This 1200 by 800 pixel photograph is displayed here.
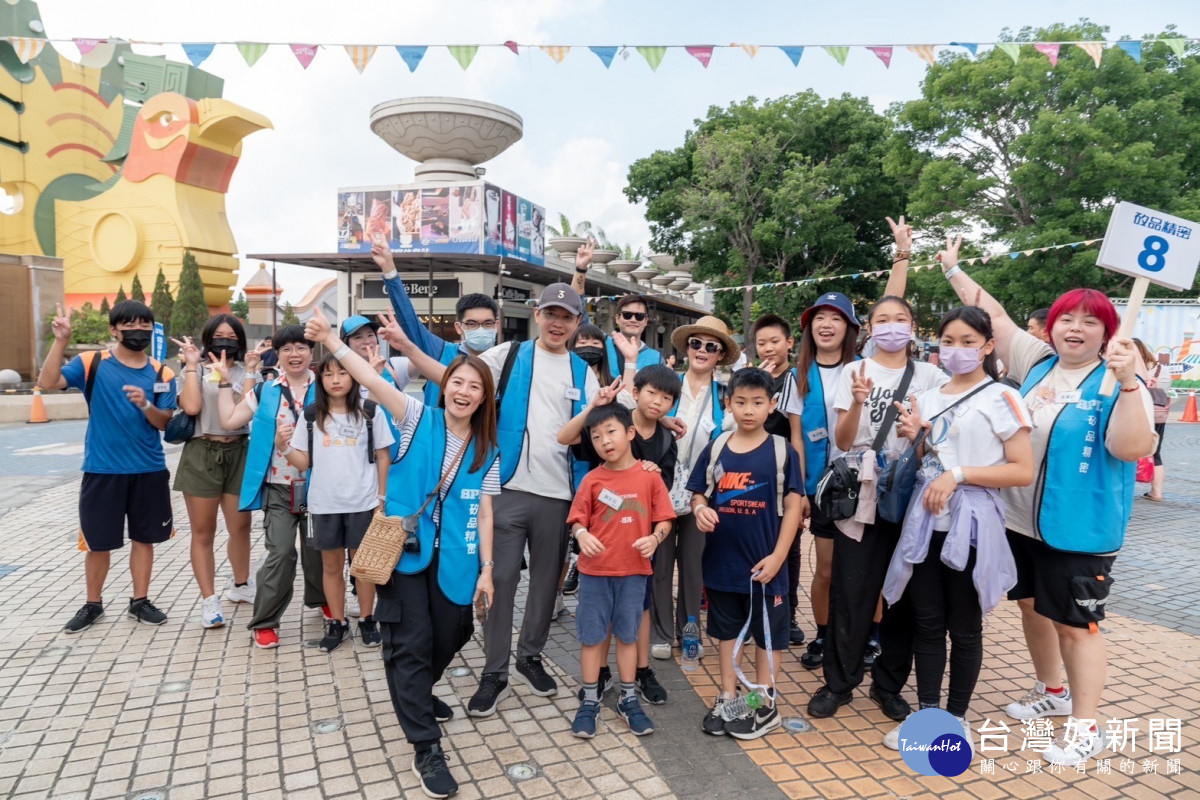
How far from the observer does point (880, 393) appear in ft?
11.1

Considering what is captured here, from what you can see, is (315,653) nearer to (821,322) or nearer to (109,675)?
(109,675)

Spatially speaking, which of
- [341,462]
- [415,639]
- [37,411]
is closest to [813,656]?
[415,639]

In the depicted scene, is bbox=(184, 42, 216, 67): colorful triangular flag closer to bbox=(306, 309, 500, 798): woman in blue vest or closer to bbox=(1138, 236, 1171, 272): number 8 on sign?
bbox=(306, 309, 500, 798): woman in blue vest

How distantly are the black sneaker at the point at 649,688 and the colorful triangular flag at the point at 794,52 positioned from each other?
6985 mm

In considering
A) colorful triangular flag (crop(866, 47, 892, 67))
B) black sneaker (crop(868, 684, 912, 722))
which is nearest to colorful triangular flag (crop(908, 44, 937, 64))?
colorful triangular flag (crop(866, 47, 892, 67))

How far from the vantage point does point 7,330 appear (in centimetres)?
2034

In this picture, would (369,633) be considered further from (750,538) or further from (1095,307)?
(1095,307)

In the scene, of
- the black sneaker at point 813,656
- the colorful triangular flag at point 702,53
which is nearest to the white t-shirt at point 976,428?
the black sneaker at point 813,656

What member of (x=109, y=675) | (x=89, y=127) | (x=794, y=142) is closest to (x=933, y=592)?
(x=109, y=675)

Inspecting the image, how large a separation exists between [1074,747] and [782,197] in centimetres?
2033

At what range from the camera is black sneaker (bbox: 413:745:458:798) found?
268 centimetres

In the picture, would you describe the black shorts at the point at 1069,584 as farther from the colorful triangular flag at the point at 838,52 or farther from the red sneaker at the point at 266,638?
the colorful triangular flag at the point at 838,52

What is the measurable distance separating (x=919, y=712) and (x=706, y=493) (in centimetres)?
134

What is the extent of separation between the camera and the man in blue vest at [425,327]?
388 centimetres
